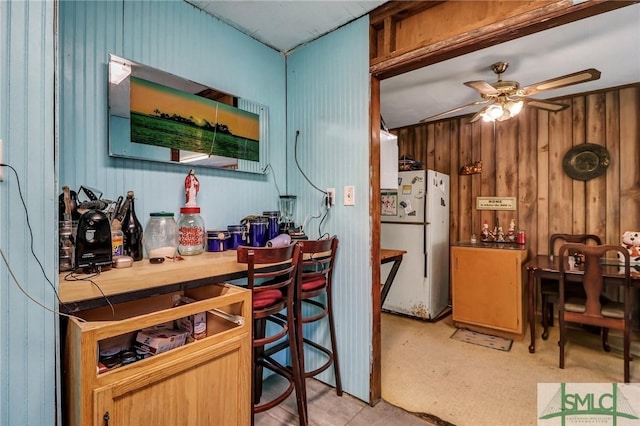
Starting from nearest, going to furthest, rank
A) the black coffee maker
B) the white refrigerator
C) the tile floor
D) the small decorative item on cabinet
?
the black coffee maker
the tile floor
the white refrigerator
the small decorative item on cabinet

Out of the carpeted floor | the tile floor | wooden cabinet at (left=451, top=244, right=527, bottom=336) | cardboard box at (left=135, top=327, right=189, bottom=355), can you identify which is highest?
cardboard box at (left=135, top=327, right=189, bottom=355)

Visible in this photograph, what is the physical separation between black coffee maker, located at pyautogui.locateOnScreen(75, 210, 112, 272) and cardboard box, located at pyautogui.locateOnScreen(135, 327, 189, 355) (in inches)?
12.5

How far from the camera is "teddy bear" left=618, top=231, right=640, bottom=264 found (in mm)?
2674

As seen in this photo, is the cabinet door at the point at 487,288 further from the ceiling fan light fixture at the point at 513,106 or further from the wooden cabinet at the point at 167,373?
the wooden cabinet at the point at 167,373

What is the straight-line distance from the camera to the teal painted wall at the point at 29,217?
79cm

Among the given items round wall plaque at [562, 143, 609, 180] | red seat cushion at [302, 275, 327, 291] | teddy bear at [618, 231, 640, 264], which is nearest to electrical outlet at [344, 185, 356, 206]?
red seat cushion at [302, 275, 327, 291]

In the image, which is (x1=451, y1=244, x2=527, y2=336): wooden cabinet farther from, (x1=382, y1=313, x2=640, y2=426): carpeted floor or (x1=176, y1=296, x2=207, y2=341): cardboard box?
(x1=176, y1=296, x2=207, y2=341): cardboard box

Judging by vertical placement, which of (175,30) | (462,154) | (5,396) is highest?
(175,30)

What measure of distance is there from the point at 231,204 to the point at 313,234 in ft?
1.99

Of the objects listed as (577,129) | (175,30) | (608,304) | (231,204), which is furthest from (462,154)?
(175,30)

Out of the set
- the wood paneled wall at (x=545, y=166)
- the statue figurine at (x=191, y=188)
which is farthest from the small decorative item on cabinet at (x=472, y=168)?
the statue figurine at (x=191, y=188)

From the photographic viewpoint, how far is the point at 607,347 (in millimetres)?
2596

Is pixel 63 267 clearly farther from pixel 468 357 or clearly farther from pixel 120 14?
pixel 468 357

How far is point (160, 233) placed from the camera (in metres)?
1.55
